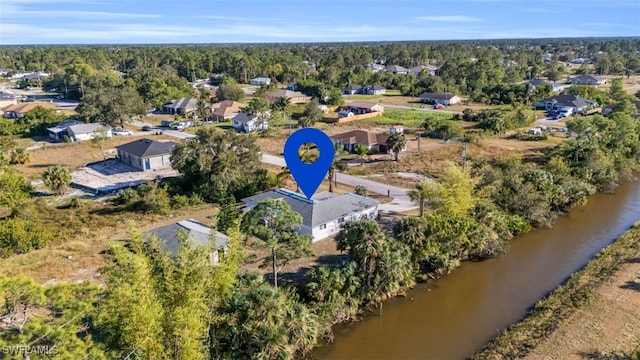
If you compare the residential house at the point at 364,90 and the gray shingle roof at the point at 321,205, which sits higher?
the residential house at the point at 364,90

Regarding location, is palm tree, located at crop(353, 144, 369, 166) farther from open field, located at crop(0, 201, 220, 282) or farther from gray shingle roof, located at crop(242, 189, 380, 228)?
open field, located at crop(0, 201, 220, 282)

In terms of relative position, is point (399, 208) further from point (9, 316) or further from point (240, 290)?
point (9, 316)

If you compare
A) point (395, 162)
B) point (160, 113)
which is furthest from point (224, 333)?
point (160, 113)

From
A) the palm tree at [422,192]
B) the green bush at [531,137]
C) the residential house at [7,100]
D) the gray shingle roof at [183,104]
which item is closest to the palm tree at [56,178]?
the palm tree at [422,192]

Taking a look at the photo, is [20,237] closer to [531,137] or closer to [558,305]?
[558,305]

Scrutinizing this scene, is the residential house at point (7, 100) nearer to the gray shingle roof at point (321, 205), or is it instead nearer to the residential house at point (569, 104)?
the gray shingle roof at point (321, 205)

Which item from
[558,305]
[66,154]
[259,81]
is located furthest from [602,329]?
[259,81]

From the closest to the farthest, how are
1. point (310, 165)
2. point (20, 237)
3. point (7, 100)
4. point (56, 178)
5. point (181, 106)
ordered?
1. point (310, 165)
2. point (20, 237)
3. point (56, 178)
4. point (181, 106)
5. point (7, 100)
